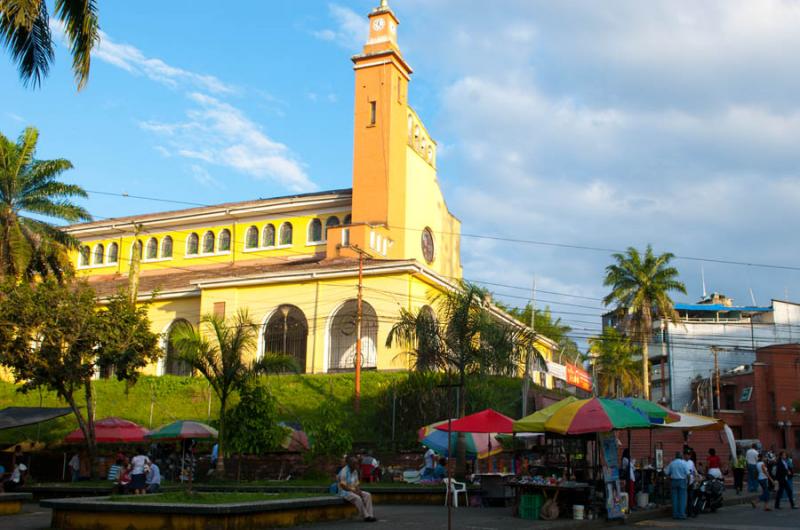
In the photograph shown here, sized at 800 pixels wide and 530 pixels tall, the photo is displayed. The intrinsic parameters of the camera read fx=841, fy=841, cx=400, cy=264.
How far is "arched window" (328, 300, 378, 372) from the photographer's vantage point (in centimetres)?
3750

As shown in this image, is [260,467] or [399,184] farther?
[399,184]

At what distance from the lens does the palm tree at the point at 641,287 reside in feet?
173

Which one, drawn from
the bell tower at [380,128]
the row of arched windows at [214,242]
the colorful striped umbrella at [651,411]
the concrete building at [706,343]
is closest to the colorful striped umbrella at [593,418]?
the colorful striped umbrella at [651,411]

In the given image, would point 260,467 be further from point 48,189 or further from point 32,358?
point 48,189

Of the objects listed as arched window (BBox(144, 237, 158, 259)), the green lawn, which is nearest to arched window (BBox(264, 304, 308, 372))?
arched window (BBox(144, 237, 158, 259))

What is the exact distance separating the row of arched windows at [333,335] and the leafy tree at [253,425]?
14.2m

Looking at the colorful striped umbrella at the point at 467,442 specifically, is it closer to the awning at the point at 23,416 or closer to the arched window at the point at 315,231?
the awning at the point at 23,416

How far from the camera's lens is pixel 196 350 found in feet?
76.9

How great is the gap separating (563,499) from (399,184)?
2649 centimetres

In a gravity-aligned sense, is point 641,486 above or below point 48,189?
below

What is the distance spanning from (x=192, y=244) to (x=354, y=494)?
35.6 meters

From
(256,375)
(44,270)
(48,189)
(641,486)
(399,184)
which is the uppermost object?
(399,184)

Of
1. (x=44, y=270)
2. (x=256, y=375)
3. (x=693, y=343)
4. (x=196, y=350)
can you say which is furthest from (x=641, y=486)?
(x=693, y=343)

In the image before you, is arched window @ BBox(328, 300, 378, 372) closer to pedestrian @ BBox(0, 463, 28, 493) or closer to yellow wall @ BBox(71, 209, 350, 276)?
yellow wall @ BBox(71, 209, 350, 276)
